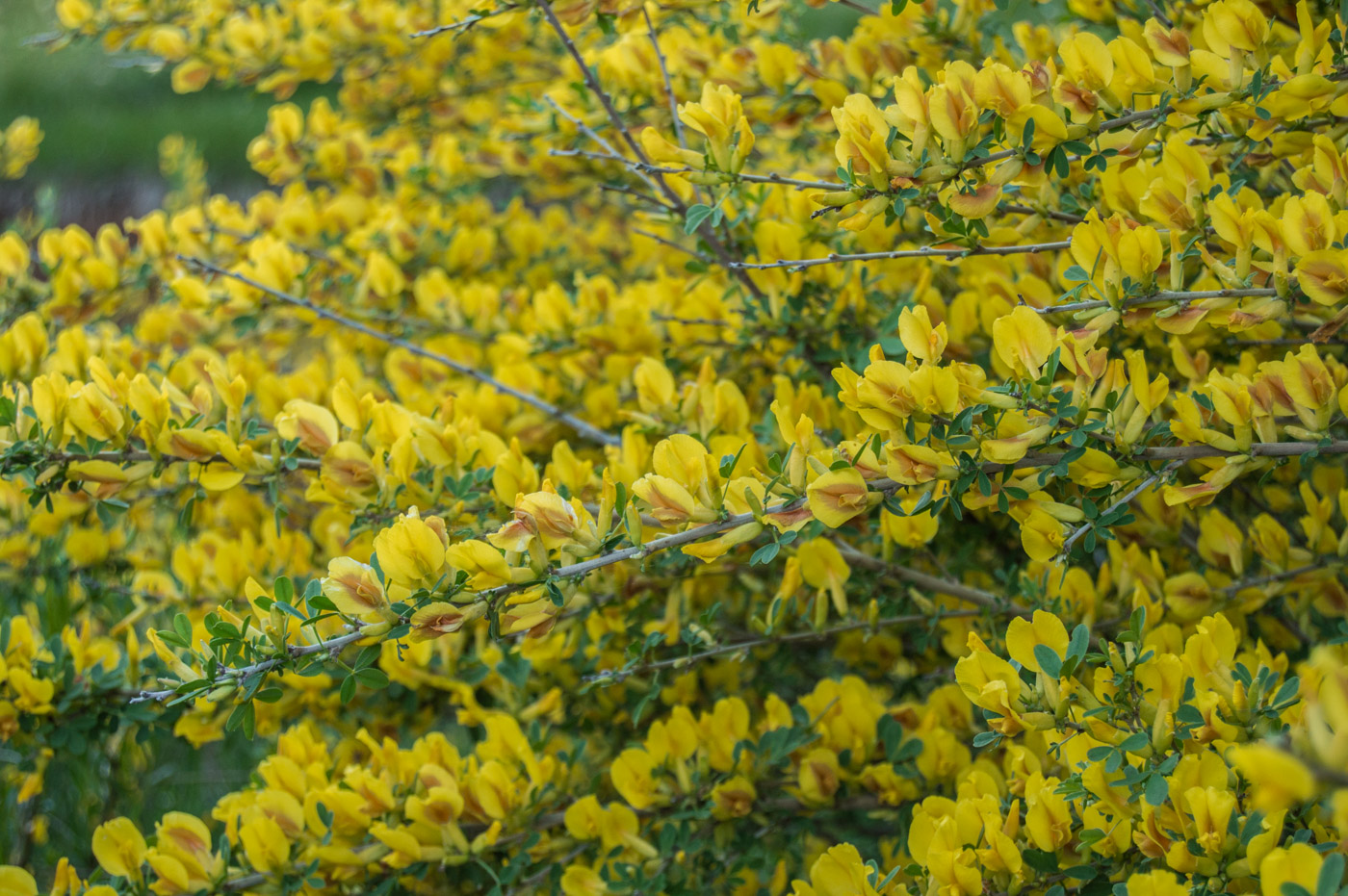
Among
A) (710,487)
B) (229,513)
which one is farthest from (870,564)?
(229,513)

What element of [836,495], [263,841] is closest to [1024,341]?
[836,495]

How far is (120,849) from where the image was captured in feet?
3.46

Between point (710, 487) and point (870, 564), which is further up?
point (710, 487)

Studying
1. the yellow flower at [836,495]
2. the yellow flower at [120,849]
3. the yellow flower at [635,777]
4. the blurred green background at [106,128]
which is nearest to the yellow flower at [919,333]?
the yellow flower at [836,495]

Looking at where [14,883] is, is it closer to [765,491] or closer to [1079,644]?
[765,491]

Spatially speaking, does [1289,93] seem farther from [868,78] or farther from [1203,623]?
[868,78]

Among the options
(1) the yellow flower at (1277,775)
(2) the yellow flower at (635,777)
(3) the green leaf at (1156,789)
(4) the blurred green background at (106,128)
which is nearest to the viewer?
(1) the yellow flower at (1277,775)

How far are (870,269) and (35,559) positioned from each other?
1.27 m

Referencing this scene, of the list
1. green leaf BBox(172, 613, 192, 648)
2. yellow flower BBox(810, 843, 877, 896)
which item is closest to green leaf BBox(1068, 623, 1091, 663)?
yellow flower BBox(810, 843, 877, 896)

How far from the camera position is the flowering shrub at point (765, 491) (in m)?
0.80

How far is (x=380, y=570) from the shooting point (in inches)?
32.1

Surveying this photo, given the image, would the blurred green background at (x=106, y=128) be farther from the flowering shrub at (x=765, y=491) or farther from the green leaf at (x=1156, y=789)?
the green leaf at (x=1156, y=789)

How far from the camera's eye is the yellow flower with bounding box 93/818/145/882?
1.05m

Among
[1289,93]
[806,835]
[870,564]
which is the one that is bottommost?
[806,835]
